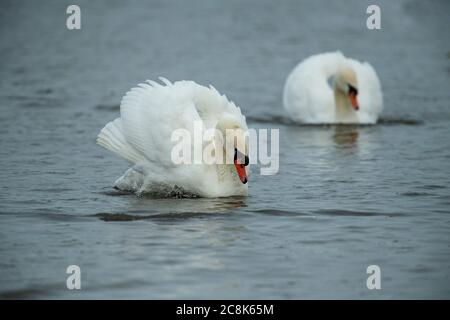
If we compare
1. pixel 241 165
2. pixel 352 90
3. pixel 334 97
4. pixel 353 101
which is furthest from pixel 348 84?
pixel 241 165

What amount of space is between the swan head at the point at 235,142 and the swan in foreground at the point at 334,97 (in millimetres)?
6532

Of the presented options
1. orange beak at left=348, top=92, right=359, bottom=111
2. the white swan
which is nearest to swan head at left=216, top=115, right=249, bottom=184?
the white swan

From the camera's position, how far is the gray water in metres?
8.50

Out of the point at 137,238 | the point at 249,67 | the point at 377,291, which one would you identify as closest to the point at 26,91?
the point at 249,67

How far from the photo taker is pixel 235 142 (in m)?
10.7

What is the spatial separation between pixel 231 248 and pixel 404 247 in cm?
144

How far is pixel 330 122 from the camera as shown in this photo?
17.4m

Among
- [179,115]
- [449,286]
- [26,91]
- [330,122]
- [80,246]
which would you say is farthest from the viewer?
[26,91]

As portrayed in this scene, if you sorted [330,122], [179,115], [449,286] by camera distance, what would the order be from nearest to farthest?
[449,286], [179,115], [330,122]

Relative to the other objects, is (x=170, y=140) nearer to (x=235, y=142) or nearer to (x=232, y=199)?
(x=235, y=142)

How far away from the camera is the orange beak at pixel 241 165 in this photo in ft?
34.9

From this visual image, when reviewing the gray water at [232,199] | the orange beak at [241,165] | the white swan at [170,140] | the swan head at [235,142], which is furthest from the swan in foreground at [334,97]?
the orange beak at [241,165]

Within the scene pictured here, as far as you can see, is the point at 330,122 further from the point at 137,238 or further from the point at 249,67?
the point at 137,238
